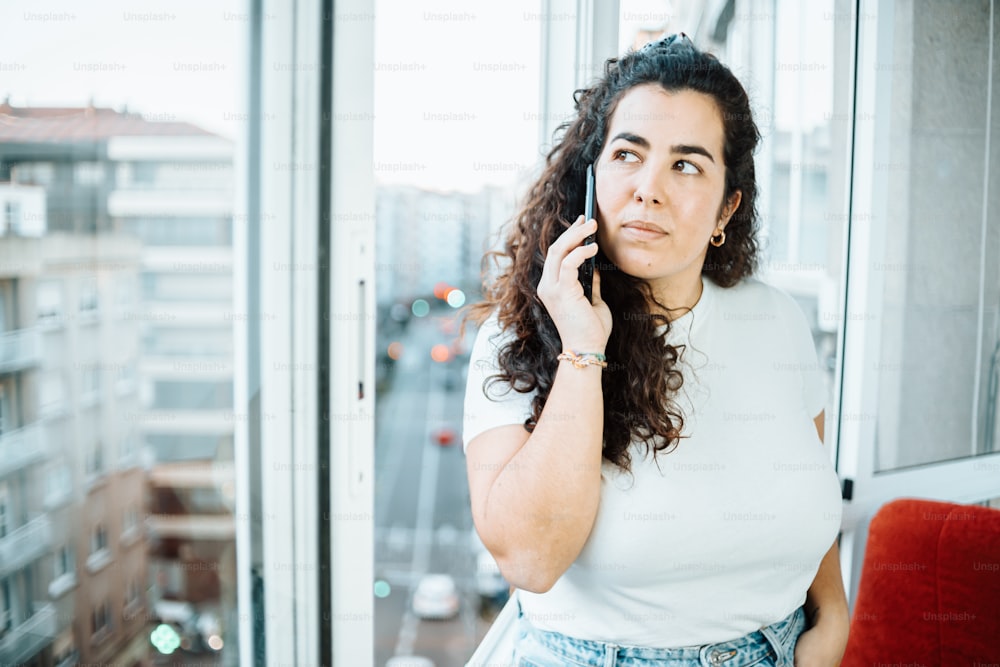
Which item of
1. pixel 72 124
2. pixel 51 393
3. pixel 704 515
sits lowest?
pixel 704 515

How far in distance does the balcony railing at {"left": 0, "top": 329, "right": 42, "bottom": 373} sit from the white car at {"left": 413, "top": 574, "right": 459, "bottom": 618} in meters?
10.4

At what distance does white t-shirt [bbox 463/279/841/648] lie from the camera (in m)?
0.97

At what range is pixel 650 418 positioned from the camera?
1.01 meters

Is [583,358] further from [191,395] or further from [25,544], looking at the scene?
[25,544]

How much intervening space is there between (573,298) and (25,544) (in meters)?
0.78

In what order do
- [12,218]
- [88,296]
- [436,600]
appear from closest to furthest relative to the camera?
[12,218] → [88,296] → [436,600]

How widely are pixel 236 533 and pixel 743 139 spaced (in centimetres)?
116

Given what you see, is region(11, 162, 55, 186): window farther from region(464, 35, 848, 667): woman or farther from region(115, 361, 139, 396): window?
region(464, 35, 848, 667): woman

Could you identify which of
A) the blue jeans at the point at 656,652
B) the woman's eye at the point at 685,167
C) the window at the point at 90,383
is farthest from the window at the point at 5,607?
the woman's eye at the point at 685,167

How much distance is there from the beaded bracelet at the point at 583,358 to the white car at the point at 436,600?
1023cm

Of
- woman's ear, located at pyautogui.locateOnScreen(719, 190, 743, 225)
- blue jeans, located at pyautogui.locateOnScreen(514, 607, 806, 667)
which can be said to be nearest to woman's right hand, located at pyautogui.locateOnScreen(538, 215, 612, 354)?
woman's ear, located at pyautogui.locateOnScreen(719, 190, 743, 225)

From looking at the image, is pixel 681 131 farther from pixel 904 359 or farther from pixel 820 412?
pixel 904 359

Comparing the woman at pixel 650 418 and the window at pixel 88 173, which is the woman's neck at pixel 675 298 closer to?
the woman at pixel 650 418

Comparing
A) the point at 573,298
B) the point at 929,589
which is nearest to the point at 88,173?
the point at 573,298
